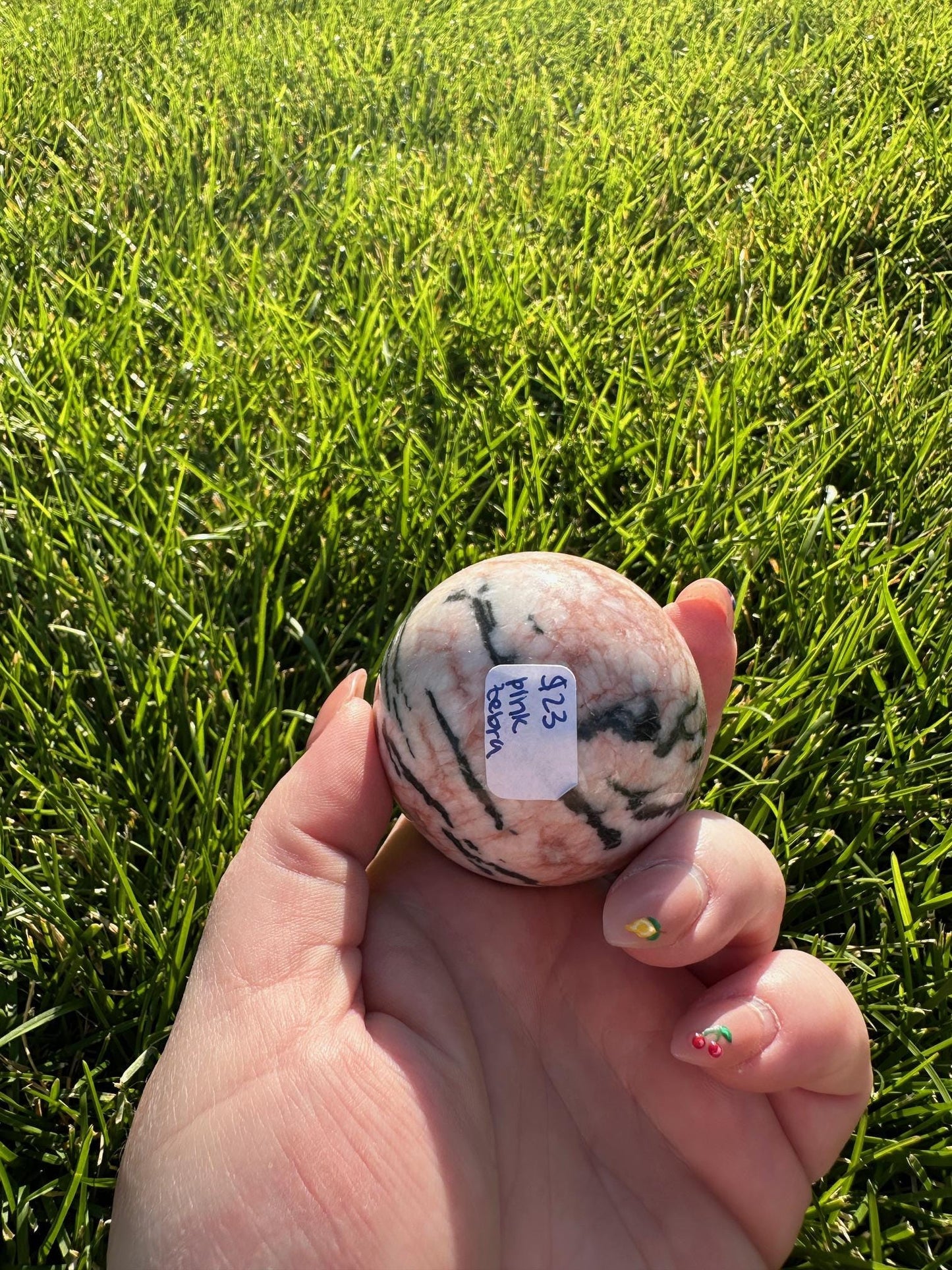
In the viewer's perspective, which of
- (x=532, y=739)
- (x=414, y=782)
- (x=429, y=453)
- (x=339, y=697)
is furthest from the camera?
(x=429, y=453)

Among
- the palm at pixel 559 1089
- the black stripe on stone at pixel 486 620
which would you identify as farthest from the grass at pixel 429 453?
Result: the black stripe on stone at pixel 486 620

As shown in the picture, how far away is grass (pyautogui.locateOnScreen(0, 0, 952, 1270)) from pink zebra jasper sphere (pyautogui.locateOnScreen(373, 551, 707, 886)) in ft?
1.41

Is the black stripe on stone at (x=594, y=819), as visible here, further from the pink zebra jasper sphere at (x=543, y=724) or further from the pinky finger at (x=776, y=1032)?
the pinky finger at (x=776, y=1032)

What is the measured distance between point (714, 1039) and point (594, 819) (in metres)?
0.31

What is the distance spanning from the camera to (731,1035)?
1333 millimetres

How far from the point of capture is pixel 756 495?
2197mm

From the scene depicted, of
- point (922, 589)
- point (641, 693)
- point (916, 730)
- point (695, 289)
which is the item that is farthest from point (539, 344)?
point (641, 693)

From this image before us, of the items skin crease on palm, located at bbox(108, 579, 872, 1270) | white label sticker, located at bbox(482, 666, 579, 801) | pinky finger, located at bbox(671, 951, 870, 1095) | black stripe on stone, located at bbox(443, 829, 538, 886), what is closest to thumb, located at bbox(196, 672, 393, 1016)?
skin crease on palm, located at bbox(108, 579, 872, 1270)

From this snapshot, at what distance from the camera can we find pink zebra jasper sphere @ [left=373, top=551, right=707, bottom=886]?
1.30 metres

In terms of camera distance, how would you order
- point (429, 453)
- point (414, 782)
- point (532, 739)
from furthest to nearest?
point (429, 453) < point (414, 782) < point (532, 739)

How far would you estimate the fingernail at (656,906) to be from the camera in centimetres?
131

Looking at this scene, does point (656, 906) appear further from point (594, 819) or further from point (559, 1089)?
point (559, 1089)

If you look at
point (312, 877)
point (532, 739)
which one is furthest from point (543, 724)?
point (312, 877)

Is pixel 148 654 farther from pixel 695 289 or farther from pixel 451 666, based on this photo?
pixel 695 289
